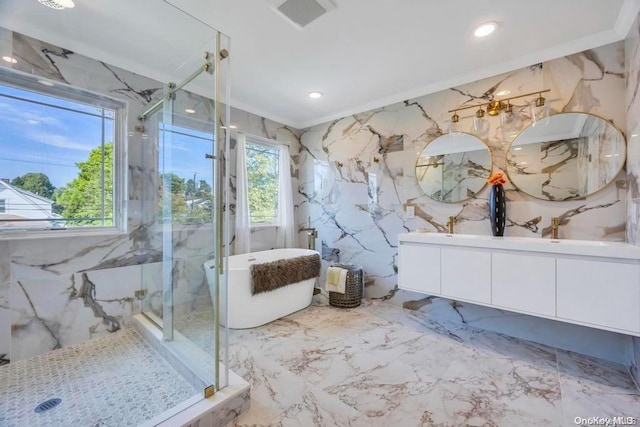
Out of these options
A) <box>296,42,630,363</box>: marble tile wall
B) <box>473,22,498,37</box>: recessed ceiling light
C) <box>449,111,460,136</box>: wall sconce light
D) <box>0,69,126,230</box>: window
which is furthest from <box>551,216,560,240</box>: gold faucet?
<box>0,69,126,230</box>: window

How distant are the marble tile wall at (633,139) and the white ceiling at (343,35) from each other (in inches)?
6.7

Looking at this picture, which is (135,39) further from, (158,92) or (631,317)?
(631,317)

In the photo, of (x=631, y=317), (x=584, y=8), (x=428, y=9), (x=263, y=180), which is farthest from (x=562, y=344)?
(x=263, y=180)

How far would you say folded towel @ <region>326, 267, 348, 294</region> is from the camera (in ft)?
10.3

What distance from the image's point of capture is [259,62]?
252 centimetres

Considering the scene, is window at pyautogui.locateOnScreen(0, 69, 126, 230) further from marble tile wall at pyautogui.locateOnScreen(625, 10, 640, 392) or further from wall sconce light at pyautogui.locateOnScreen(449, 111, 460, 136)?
marble tile wall at pyautogui.locateOnScreen(625, 10, 640, 392)

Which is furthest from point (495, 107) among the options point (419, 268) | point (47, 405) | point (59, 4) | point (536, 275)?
point (47, 405)

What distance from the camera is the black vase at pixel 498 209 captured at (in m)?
2.44

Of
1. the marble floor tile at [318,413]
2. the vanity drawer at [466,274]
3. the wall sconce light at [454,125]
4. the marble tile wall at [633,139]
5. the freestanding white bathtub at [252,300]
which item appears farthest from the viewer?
the wall sconce light at [454,125]

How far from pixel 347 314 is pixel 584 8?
306 cm

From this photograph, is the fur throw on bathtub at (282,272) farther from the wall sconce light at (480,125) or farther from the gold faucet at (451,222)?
the wall sconce light at (480,125)

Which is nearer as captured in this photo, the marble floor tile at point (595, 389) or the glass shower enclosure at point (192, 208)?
the marble floor tile at point (595, 389)

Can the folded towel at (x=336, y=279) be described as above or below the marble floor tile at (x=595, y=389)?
above

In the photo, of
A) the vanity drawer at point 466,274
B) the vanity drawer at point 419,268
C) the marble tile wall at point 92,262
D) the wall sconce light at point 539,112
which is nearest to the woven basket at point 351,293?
the vanity drawer at point 419,268
